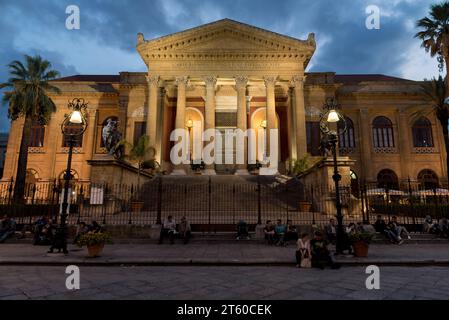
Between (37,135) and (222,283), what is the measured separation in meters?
38.9

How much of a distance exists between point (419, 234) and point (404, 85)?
29.3 metres

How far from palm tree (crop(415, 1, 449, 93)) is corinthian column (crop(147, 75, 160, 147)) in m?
23.9

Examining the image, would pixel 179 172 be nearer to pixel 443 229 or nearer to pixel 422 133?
pixel 443 229

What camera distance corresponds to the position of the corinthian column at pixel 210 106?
2803 centimetres

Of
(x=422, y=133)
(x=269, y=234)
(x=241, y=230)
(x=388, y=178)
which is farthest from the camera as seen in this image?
(x=422, y=133)

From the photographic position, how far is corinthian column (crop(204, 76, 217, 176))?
92.0 ft

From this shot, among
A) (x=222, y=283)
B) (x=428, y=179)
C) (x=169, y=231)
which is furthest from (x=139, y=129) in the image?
(x=428, y=179)

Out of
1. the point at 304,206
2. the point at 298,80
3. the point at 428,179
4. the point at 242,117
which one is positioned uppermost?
the point at 298,80

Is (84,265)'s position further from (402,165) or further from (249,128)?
(402,165)

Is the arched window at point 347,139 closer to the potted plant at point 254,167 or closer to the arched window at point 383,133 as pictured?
the arched window at point 383,133

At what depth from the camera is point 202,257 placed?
348 inches

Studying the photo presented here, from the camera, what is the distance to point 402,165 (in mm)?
34625

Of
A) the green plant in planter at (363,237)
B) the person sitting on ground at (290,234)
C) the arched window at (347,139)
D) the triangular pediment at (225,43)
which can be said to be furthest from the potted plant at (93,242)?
the arched window at (347,139)

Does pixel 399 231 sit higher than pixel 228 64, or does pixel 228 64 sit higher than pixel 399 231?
pixel 228 64
